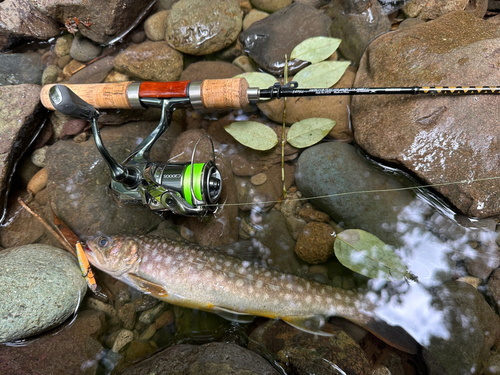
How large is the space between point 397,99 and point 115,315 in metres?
3.12

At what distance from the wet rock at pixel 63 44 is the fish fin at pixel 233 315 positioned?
11.2 ft

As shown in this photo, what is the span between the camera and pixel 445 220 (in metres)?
2.64

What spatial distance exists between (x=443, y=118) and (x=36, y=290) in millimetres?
3507

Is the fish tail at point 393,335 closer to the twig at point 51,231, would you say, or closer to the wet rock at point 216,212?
the wet rock at point 216,212

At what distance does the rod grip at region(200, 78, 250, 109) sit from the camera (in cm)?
245

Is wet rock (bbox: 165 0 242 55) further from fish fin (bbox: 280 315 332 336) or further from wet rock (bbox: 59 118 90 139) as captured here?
fish fin (bbox: 280 315 332 336)

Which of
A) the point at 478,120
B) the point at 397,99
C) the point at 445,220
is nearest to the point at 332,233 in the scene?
the point at 445,220

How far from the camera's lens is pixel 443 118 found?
2430mm

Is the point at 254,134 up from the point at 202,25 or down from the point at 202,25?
down

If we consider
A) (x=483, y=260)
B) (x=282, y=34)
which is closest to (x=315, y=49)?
(x=282, y=34)

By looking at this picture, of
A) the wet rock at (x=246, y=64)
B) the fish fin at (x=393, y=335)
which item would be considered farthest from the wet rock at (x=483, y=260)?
the wet rock at (x=246, y=64)

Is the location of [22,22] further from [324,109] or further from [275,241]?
[275,241]

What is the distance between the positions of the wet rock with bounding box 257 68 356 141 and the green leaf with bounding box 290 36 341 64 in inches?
11.1

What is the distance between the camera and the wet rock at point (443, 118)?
239 cm
